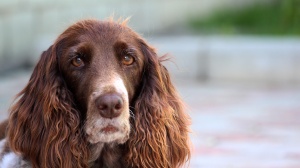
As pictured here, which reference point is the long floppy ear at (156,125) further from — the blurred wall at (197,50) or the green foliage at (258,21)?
the green foliage at (258,21)

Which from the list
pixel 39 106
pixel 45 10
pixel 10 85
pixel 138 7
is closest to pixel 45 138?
pixel 39 106

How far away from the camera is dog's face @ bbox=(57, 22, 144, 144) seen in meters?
4.62

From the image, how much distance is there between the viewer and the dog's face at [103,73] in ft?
15.1

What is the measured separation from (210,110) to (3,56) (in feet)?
11.3

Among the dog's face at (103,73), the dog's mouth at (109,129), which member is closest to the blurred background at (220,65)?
the dog's face at (103,73)

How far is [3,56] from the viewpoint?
1224 centimetres

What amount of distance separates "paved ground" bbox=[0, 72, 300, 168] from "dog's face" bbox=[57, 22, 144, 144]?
1.04 metres

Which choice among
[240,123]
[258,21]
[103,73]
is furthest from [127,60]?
[258,21]

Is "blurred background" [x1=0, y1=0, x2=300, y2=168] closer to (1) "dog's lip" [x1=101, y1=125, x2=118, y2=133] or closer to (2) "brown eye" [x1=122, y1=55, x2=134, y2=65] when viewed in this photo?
(2) "brown eye" [x1=122, y1=55, x2=134, y2=65]

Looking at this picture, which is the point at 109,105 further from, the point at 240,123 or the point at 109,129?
the point at 240,123

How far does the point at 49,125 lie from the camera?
490 cm

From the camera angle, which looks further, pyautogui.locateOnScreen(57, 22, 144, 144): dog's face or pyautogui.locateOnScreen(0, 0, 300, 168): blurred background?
pyautogui.locateOnScreen(0, 0, 300, 168): blurred background

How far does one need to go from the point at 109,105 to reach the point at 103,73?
30 centimetres

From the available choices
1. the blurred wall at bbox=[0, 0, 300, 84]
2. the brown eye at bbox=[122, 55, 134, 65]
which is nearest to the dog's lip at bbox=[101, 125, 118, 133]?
the brown eye at bbox=[122, 55, 134, 65]
